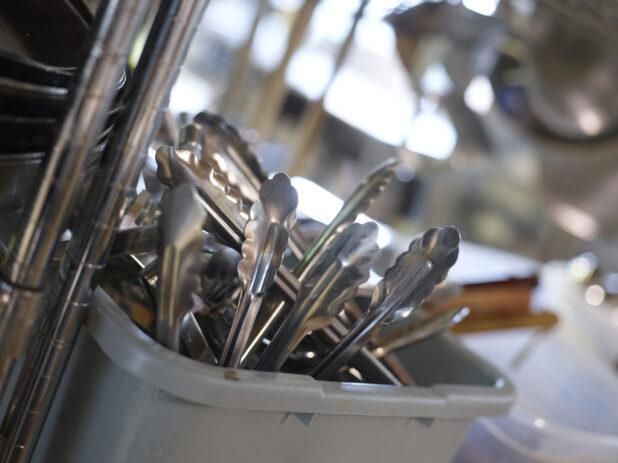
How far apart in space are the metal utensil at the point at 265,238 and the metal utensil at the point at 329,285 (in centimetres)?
2

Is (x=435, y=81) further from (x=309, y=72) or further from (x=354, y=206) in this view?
(x=354, y=206)

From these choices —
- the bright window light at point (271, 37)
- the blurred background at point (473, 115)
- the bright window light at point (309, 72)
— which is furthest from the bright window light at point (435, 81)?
the bright window light at point (271, 37)

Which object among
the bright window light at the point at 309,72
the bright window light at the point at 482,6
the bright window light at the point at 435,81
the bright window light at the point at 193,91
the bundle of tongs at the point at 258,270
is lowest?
the bright window light at the point at 193,91

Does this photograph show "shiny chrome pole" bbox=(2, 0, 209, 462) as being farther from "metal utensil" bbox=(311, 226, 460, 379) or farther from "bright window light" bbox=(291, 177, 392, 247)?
"bright window light" bbox=(291, 177, 392, 247)

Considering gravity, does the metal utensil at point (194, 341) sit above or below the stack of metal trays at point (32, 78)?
below

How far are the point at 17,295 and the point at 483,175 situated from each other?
3.71 ft

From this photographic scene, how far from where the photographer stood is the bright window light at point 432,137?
127 cm

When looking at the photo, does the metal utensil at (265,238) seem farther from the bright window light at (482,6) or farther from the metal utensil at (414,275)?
the bright window light at (482,6)

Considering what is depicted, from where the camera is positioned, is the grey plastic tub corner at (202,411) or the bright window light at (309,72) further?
the bright window light at (309,72)

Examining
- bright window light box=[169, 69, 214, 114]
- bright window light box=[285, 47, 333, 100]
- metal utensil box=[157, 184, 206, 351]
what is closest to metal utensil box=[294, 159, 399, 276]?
metal utensil box=[157, 184, 206, 351]

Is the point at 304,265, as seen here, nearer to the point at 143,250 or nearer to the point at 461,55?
the point at 143,250

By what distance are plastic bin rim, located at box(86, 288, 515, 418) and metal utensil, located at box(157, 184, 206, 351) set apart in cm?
2

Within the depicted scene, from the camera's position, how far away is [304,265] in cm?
34

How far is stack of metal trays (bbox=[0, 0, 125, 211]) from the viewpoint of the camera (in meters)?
0.24
